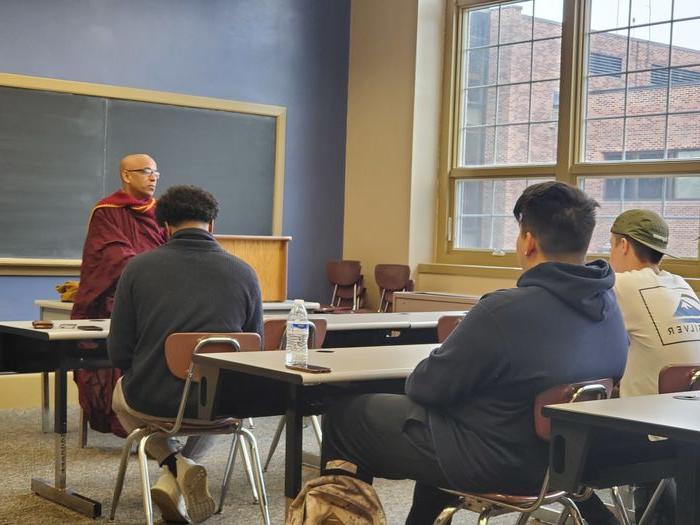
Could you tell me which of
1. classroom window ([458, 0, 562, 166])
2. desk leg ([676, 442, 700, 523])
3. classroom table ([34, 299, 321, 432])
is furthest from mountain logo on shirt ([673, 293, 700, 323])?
classroom window ([458, 0, 562, 166])

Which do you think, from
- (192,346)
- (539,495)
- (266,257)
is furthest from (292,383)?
(266,257)

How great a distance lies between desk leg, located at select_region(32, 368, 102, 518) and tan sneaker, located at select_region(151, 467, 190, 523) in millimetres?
294

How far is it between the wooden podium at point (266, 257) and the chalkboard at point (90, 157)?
628 millimetres

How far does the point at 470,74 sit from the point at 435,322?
357cm

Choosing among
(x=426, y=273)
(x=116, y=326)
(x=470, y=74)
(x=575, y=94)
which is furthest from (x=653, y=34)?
(x=116, y=326)

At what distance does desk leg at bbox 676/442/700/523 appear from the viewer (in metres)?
2.00

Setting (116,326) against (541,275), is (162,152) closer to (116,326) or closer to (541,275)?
(116,326)

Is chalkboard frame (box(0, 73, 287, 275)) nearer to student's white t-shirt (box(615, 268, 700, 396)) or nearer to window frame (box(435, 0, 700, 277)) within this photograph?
window frame (box(435, 0, 700, 277))

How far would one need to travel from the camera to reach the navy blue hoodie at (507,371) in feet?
7.86

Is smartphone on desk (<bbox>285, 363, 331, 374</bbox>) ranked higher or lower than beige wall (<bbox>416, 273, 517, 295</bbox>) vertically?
higher

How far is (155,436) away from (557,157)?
178 inches

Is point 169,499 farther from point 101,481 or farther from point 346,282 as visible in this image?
point 346,282

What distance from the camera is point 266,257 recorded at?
7121 millimetres

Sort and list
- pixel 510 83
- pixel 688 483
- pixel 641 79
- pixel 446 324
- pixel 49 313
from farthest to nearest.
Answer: pixel 510 83 → pixel 641 79 → pixel 49 313 → pixel 446 324 → pixel 688 483
